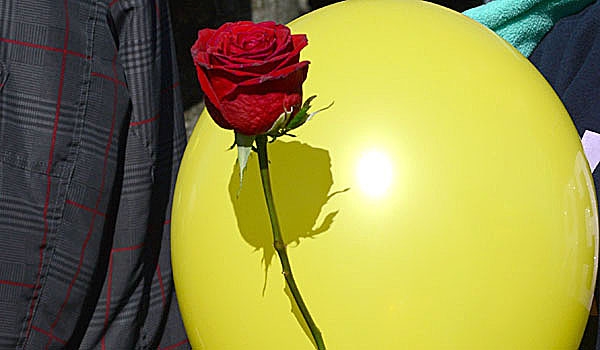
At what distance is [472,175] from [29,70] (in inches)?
24.5

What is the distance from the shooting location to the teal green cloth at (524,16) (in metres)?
1.00

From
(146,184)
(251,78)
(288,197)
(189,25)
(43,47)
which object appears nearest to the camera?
(251,78)

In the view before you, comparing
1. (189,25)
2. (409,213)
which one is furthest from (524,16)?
(189,25)

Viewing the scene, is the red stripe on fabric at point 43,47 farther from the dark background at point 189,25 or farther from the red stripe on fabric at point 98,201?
the dark background at point 189,25

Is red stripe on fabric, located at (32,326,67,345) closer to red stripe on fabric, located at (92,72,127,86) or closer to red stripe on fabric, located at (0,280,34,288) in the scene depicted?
red stripe on fabric, located at (0,280,34,288)

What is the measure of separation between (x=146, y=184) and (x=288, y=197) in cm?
50

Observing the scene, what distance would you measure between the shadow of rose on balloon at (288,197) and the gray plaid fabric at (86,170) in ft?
1.42

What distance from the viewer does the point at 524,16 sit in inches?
40.3

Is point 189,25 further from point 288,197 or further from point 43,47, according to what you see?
point 288,197

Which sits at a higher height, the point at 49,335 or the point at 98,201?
the point at 98,201

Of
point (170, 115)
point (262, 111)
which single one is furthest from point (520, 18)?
point (262, 111)

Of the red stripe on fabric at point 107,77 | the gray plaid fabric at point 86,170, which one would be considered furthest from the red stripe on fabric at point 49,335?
the red stripe on fabric at point 107,77

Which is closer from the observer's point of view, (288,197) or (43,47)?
(288,197)

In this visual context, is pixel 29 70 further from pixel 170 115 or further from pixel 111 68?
pixel 170 115
